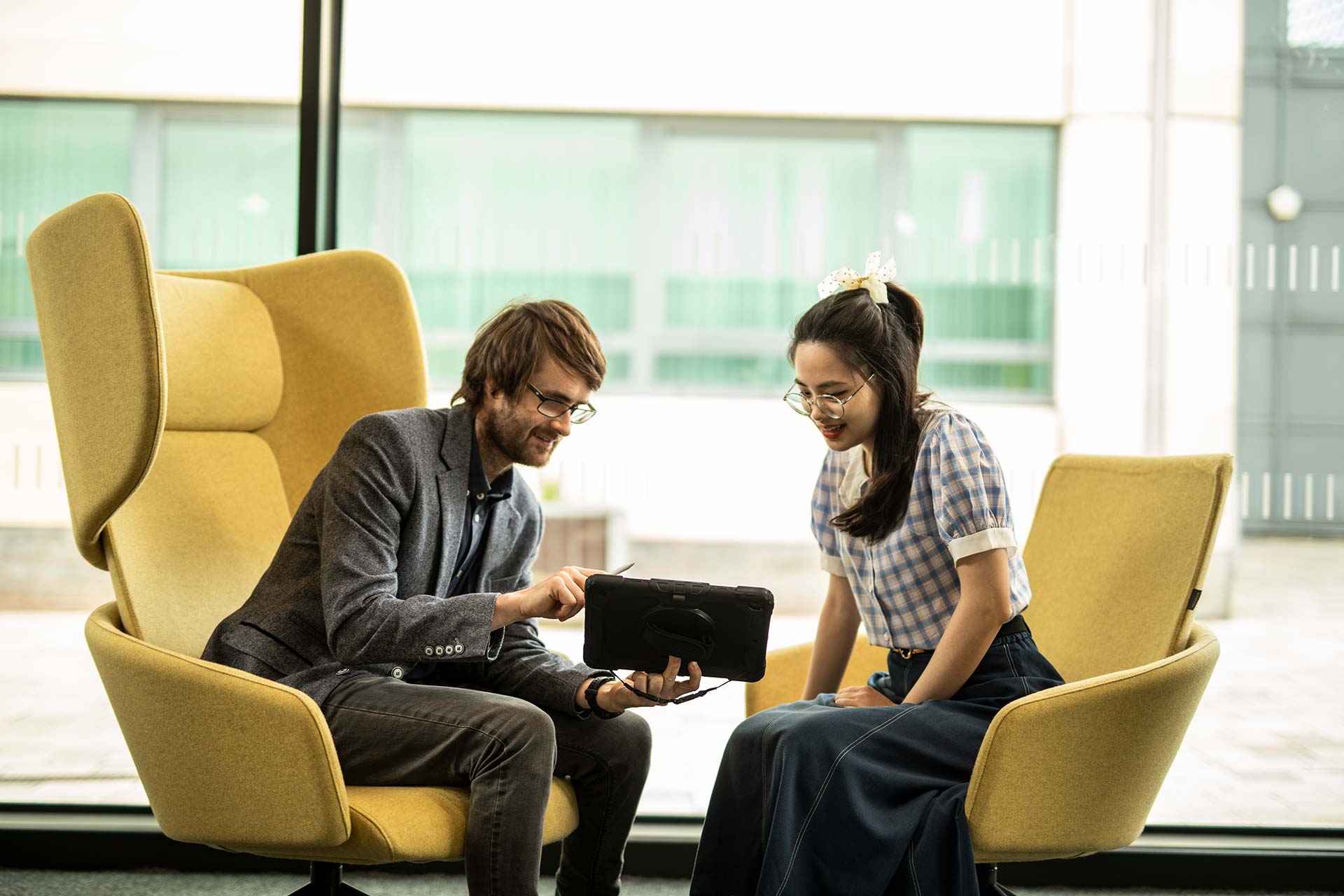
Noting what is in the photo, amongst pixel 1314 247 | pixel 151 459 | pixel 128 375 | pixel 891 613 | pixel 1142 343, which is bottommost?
pixel 891 613

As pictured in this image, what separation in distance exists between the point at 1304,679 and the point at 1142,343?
819mm

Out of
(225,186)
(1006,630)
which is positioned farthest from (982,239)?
(225,186)

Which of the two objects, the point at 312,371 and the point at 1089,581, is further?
the point at 312,371

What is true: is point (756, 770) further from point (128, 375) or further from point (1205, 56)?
point (1205, 56)

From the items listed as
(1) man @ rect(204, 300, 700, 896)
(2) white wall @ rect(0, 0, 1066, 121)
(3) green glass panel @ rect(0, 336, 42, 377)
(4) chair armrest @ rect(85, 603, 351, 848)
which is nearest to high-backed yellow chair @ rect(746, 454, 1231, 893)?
(1) man @ rect(204, 300, 700, 896)

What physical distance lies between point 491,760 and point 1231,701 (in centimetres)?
176

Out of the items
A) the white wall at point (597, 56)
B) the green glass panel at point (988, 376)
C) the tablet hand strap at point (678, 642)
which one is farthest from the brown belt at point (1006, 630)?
the white wall at point (597, 56)

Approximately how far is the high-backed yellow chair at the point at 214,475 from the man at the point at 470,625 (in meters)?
0.07

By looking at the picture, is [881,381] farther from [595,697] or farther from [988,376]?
[988,376]

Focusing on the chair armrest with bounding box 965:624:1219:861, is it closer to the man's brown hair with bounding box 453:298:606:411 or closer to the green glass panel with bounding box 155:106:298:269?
the man's brown hair with bounding box 453:298:606:411

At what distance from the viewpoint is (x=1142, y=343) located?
7.69 feet

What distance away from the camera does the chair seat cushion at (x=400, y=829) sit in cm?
130

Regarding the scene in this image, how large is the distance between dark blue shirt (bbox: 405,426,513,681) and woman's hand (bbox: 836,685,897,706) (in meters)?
0.59

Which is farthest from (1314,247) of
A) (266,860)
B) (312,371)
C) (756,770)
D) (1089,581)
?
(266,860)
